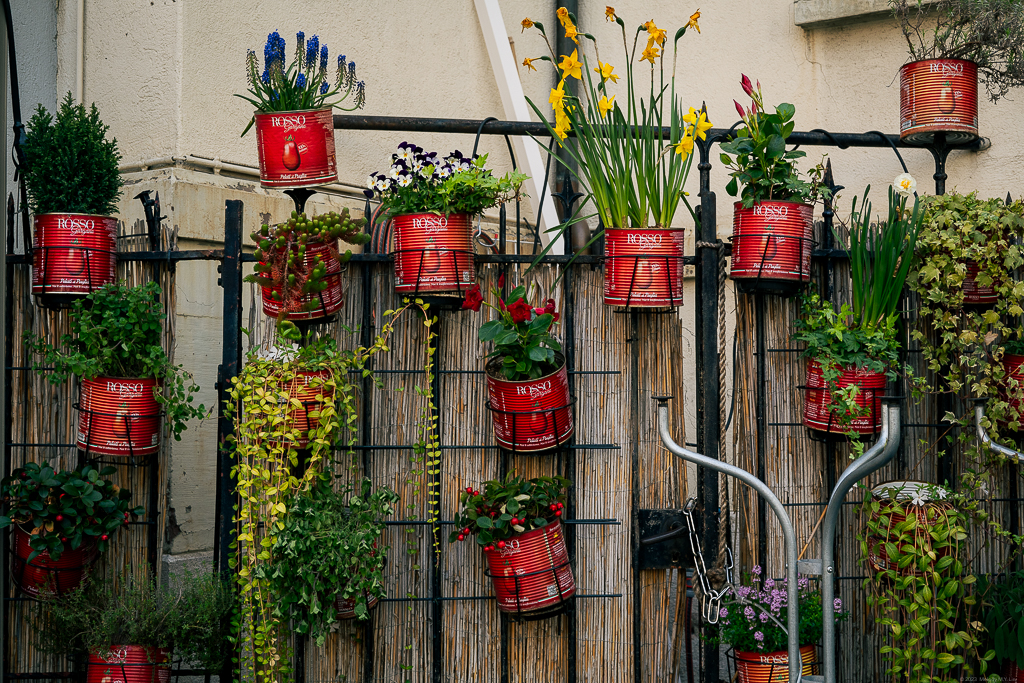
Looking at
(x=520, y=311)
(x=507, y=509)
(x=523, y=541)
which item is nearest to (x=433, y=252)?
(x=520, y=311)

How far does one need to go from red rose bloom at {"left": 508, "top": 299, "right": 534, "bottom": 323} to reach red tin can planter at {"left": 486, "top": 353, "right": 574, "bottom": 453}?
21cm

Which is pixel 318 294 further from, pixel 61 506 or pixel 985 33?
pixel 985 33

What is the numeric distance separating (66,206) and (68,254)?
0.17 metres

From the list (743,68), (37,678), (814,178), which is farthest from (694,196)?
(37,678)

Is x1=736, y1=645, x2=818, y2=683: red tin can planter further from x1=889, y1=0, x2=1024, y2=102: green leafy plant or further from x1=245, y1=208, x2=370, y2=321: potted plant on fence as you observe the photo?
x1=889, y1=0, x2=1024, y2=102: green leafy plant

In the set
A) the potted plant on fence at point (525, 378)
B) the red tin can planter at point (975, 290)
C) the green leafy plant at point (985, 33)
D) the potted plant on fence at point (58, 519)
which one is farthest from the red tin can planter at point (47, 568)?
the green leafy plant at point (985, 33)

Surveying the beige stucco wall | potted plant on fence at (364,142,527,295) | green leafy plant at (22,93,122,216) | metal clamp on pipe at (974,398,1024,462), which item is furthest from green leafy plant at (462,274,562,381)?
the beige stucco wall

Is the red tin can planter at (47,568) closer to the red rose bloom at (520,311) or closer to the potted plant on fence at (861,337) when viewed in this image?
the red rose bloom at (520,311)

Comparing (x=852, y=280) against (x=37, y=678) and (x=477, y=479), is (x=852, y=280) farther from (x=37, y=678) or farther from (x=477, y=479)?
(x=37, y=678)

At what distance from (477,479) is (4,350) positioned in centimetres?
177

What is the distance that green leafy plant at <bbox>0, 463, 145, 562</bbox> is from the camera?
270cm

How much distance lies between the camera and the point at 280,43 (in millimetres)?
2641

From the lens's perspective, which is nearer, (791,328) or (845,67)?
(791,328)

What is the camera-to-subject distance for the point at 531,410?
2.65m
